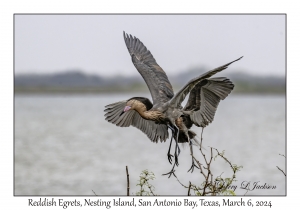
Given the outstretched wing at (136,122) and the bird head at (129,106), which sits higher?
the bird head at (129,106)

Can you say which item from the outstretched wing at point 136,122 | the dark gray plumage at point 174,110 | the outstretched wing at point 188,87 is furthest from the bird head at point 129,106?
the outstretched wing at point 188,87

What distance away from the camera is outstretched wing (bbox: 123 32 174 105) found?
8.56 metres

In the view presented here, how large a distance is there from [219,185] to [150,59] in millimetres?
3741

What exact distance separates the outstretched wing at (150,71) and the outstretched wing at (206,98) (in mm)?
538

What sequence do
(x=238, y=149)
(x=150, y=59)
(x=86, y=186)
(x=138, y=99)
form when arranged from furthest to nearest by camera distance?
1. (x=238, y=149)
2. (x=86, y=186)
3. (x=150, y=59)
4. (x=138, y=99)

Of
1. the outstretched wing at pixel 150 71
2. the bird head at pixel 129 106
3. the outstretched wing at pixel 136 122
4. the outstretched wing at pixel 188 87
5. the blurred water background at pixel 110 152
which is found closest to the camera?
the outstretched wing at pixel 188 87

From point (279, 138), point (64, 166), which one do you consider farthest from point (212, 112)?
point (279, 138)

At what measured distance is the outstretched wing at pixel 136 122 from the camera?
26.7ft

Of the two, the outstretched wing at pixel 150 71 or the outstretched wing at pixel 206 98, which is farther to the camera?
the outstretched wing at pixel 150 71

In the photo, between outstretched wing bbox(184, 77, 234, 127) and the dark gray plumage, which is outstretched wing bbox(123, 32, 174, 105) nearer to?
the dark gray plumage

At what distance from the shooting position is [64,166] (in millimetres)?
23266

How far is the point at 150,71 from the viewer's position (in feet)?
30.4

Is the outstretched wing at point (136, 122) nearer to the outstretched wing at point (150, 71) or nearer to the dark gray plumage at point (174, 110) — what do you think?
the dark gray plumage at point (174, 110)
